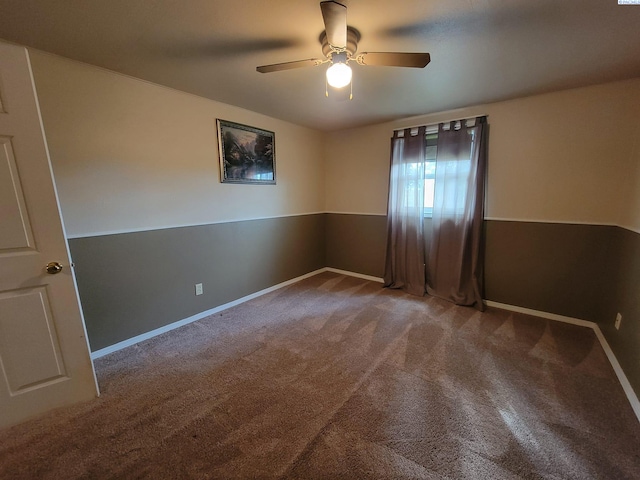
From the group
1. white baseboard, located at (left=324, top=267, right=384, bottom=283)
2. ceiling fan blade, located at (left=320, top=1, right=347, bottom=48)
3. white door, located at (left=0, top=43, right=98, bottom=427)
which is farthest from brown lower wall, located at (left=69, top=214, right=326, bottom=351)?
ceiling fan blade, located at (left=320, top=1, right=347, bottom=48)

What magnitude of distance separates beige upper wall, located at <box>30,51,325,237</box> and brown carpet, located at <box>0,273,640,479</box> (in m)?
1.22

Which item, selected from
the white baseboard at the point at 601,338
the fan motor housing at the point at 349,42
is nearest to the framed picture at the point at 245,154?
the fan motor housing at the point at 349,42

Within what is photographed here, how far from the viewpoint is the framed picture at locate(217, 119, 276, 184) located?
2.86 meters

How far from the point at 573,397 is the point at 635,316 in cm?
73

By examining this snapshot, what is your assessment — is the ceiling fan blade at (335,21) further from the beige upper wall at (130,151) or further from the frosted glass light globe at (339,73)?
the beige upper wall at (130,151)

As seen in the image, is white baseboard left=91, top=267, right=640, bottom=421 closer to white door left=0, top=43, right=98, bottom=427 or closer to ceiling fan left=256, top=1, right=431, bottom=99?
white door left=0, top=43, right=98, bottom=427

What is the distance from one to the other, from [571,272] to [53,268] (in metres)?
4.27

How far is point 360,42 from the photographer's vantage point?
1.71 m

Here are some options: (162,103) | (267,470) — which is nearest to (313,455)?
(267,470)

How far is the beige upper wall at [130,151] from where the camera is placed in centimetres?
189

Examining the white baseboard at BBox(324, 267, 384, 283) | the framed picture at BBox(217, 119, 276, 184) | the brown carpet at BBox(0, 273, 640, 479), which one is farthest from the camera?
the white baseboard at BBox(324, 267, 384, 283)

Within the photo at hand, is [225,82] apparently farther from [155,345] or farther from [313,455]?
[313,455]

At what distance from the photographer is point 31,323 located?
4.96ft

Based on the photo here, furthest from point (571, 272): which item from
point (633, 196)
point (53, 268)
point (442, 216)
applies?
point (53, 268)
